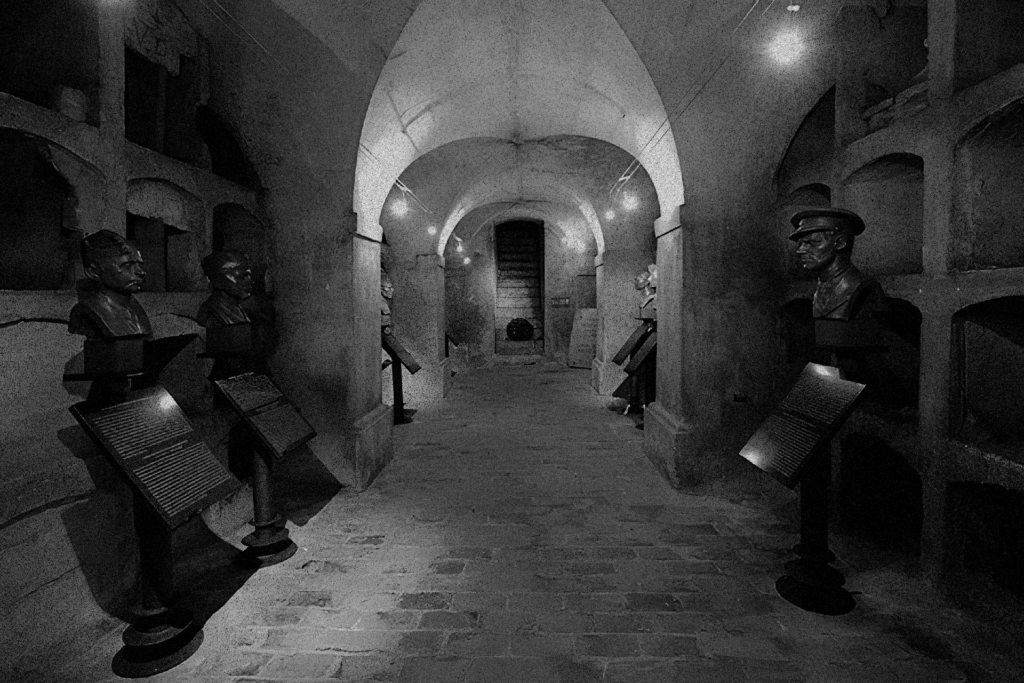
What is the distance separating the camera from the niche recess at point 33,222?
121 inches

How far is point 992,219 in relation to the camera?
3.15 m

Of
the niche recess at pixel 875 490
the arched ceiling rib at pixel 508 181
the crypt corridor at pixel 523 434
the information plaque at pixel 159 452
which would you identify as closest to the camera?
the information plaque at pixel 159 452

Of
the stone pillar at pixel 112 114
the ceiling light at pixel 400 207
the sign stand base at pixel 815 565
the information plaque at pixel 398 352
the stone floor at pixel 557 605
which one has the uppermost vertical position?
the ceiling light at pixel 400 207

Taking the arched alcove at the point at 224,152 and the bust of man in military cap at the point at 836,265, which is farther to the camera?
the arched alcove at the point at 224,152

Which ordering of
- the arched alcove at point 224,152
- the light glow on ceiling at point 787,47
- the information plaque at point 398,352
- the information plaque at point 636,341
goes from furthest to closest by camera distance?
the information plaque at point 636,341 < the information plaque at point 398,352 < the arched alcove at point 224,152 < the light glow on ceiling at point 787,47

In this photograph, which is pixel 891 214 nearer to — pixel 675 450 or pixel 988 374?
pixel 988 374

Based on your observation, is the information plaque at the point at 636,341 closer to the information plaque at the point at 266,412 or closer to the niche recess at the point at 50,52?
the information plaque at the point at 266,412

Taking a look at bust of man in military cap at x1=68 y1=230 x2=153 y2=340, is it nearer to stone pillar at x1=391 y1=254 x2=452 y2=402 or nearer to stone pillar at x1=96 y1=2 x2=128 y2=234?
stone pillar at x1=96 y1=2 x2=128 y2=234

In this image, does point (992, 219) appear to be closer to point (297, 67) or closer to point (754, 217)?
point (754, 217)

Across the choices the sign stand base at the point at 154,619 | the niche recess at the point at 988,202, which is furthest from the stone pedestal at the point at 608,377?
the sign stand base at the point at 154,619

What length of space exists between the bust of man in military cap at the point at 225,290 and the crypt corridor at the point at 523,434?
1.18ft

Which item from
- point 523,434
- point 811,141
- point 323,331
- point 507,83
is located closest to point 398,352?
point 523,434

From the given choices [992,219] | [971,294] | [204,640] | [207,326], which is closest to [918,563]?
[971,294]

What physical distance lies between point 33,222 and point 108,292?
1.10 metres
